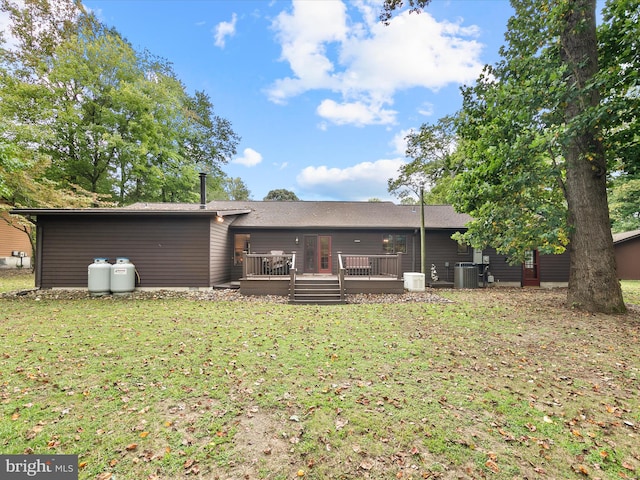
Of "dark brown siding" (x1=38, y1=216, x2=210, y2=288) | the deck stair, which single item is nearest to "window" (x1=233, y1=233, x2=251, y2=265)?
"dark brown siding" (x1=38, y1=216, x2=210, y2=288)

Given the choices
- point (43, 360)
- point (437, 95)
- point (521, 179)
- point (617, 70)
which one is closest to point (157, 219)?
point (43, 360)

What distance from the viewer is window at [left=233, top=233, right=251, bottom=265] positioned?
1325 cm

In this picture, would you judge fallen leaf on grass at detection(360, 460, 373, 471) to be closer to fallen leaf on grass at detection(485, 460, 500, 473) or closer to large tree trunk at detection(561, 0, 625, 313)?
fallen leaf on grass at detection(485, 460, 500, 473)

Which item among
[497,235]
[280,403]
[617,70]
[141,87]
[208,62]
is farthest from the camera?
[141,87]

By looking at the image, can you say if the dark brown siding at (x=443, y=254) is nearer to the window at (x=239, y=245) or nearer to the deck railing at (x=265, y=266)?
the deck railing at (x=265, y=266)

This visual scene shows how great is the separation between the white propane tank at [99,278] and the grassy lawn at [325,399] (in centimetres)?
385

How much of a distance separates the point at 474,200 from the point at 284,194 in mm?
35546

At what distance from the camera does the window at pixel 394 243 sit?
13.6 m

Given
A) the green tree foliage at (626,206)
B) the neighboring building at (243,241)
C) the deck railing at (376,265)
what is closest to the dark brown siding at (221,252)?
the neighboring building at (243,241)

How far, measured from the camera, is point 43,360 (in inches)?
157

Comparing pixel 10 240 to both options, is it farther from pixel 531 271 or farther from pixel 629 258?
pixel 629 258

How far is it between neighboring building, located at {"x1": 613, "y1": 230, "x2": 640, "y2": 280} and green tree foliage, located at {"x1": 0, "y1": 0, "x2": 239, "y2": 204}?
97.4 feet

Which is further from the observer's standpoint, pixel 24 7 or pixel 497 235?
pixel 24 7

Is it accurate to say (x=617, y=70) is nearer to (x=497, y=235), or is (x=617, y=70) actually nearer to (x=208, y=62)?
(x=497, y=235)
